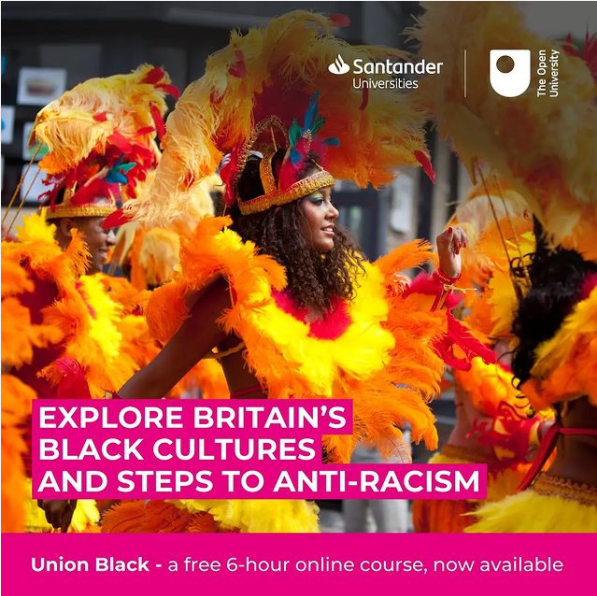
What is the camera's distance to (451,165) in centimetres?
437

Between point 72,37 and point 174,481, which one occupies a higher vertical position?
point 72,37

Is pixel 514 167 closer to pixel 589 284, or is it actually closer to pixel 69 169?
pixel 589 284

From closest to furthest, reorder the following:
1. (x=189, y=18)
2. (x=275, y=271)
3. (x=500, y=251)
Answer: (x=275, y=271) < (x=500, y=251) < (x=189, y=18)

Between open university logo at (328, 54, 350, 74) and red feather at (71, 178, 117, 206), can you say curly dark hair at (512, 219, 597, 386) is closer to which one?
open university logo at (328, 54, 350, 74)

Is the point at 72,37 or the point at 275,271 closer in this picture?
the point at 275,271

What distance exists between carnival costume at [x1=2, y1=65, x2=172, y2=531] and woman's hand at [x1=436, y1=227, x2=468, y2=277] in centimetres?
126

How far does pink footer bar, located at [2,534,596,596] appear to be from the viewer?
140 inches

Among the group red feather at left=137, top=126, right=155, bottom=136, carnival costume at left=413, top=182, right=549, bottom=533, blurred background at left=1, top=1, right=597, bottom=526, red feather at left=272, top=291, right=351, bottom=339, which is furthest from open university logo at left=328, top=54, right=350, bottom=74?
red feather at left=137, top=126, right=155, bottom=136

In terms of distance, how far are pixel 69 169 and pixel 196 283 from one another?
4.96ft

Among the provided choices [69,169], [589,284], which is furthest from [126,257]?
[589,284]

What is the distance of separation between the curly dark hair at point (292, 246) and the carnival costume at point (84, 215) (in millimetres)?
806

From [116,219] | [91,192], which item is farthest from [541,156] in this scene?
[91,192]

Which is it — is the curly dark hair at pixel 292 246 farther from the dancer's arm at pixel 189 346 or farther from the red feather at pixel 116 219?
the red feather at pixel 116 219

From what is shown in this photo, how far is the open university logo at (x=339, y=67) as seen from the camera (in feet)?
12.0
